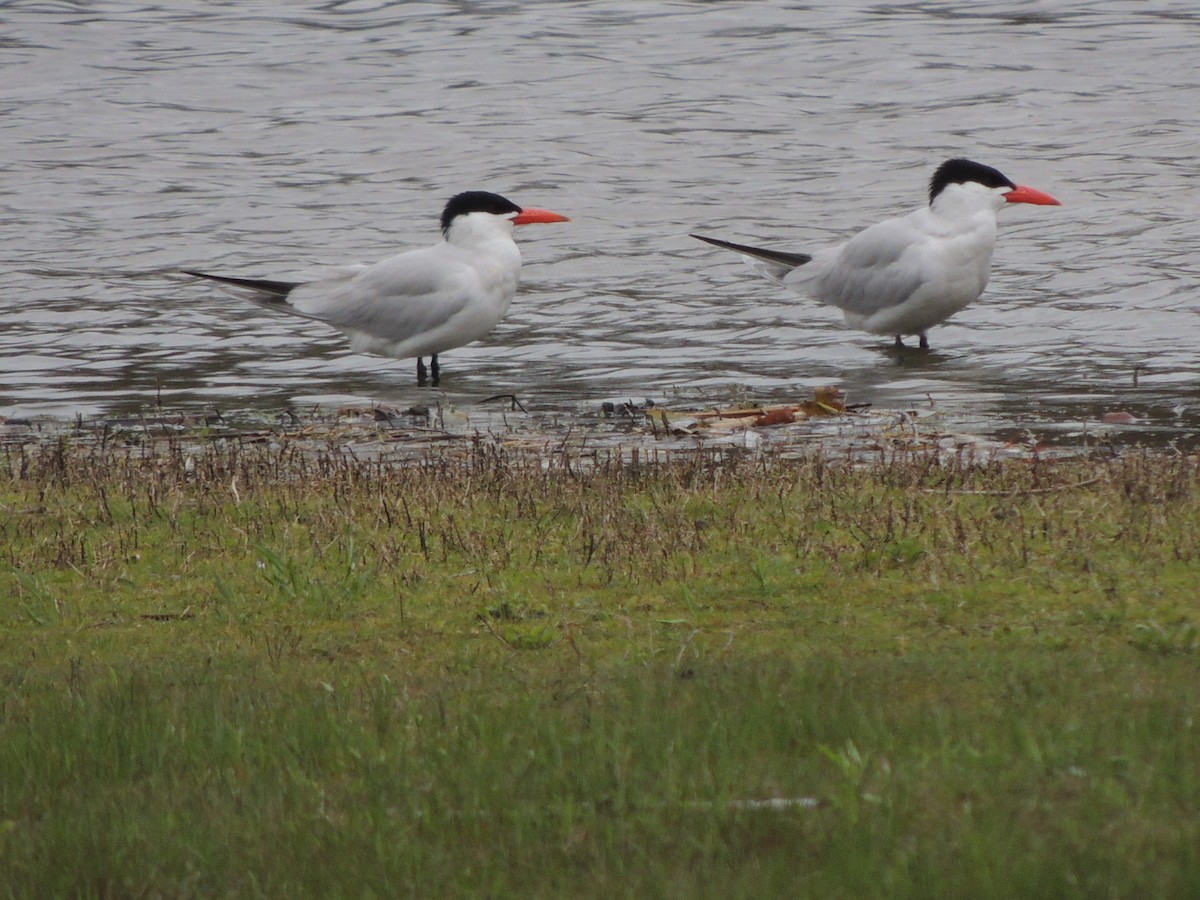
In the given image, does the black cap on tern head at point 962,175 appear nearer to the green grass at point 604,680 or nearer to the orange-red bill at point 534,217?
the orange-red bill at point 534,217

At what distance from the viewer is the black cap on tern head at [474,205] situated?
13664 mm

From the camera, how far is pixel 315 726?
4.33 meters

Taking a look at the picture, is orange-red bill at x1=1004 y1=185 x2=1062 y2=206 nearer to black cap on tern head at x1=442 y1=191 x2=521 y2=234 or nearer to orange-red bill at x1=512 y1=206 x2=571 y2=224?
orange-red bill at x1=512 y1=206 x2=571 y2=224

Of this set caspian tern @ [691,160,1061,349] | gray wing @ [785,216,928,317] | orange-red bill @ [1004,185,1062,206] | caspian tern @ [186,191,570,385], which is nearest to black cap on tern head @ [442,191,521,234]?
caspian tern @ [186,191,570,385]

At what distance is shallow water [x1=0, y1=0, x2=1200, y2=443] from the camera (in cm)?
1306

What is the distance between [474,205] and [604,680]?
9350 mm

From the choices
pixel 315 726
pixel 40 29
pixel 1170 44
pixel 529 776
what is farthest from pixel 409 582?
pixel 40 29

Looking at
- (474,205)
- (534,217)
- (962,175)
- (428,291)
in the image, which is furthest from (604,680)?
(962,175)

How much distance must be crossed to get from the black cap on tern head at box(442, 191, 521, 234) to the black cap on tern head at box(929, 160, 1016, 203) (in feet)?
11.9

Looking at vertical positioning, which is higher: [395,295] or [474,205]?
[474,205]

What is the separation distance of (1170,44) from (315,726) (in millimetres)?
26613

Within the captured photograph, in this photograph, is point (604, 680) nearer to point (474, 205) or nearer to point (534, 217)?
point (474, 205)

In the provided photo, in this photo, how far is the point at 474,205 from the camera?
13.7 meters

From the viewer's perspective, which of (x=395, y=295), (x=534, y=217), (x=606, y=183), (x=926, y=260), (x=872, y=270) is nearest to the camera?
(x=395, y=295)
